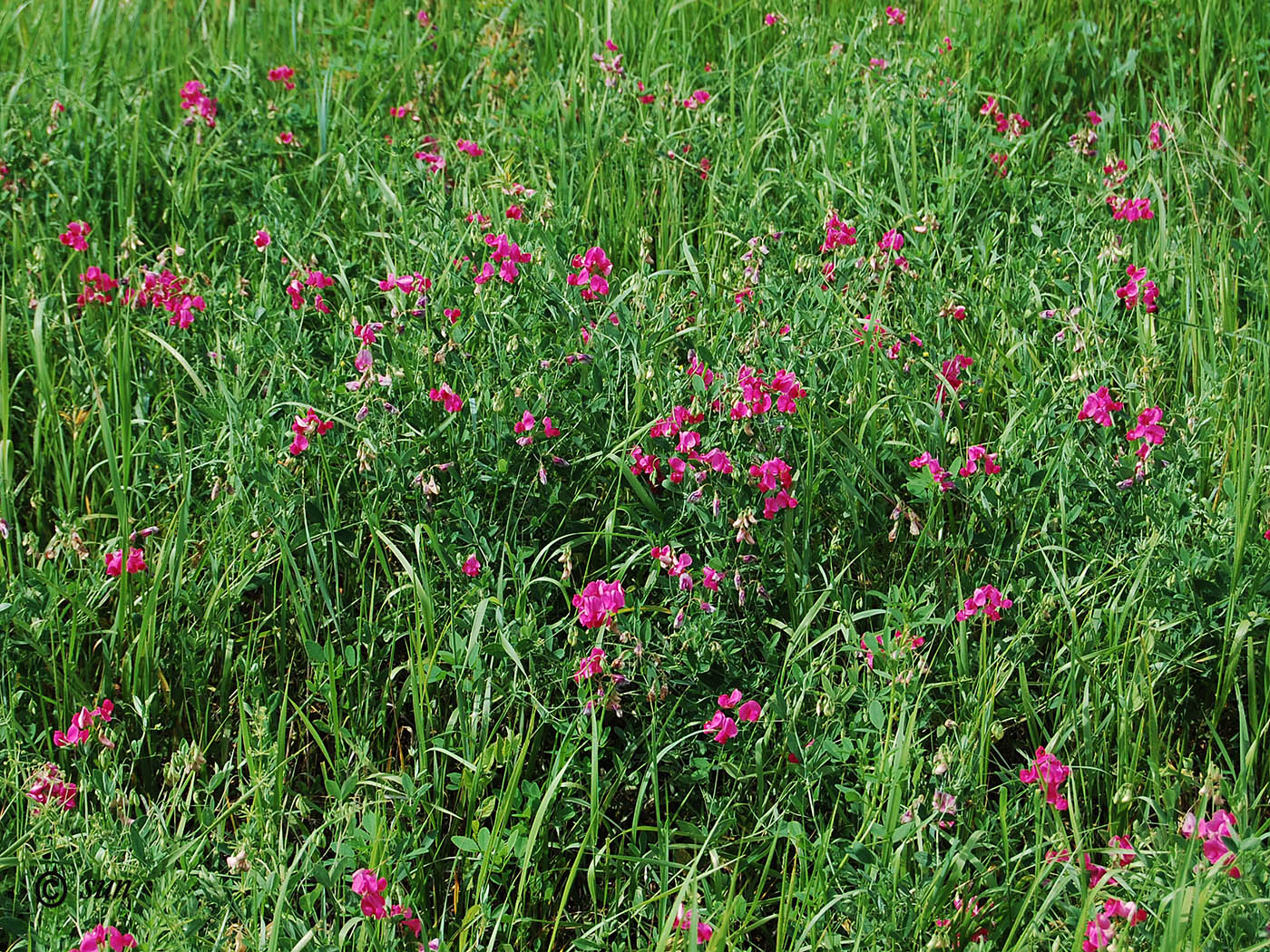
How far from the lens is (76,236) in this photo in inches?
119

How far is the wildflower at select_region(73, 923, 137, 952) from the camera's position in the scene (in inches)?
61.9

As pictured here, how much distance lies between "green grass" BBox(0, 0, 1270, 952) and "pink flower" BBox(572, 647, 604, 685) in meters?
0.05

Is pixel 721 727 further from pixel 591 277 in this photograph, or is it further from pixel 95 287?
pixel 95 287

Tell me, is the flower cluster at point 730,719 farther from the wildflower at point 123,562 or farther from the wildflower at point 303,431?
the wildflower at point 123,562

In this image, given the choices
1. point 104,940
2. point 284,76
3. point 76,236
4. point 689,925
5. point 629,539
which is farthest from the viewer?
point 284,76

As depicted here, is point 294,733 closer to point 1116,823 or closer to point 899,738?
point 899,738

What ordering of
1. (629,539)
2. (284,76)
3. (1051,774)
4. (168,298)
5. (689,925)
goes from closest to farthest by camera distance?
(689,925) < (1051,774) < (629,539) < (168,298) < (284,76)

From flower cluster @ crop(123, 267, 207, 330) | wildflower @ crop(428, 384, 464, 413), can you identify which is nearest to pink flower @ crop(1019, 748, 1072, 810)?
wildflower @ crop(428, 384, 464, 413)

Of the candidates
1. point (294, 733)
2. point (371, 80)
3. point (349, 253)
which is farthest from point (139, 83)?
point (294, 733)

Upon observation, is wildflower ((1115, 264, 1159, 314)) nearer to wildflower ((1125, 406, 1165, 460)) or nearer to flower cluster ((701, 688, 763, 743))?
wildflower ((1125, 406, 1165, 460))

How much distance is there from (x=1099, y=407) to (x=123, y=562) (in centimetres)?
189

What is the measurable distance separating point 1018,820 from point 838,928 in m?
0.34

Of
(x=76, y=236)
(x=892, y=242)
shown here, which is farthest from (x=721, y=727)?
(x=76, y=236)

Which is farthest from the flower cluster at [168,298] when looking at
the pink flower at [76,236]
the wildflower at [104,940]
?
the wildflower at [104,940]
